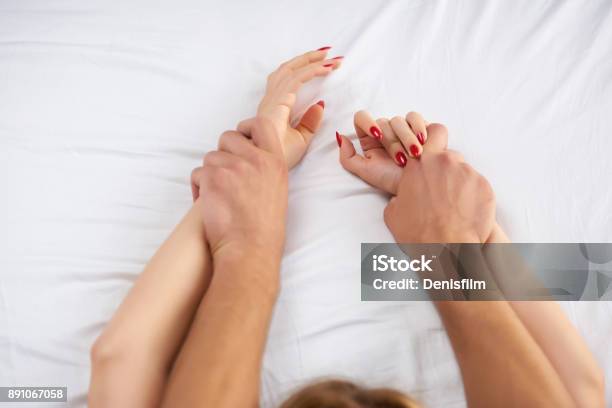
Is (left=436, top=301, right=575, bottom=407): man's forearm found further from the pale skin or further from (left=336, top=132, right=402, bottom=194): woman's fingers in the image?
(left=336, top=132, right=402, bottom=194): woman's fingers

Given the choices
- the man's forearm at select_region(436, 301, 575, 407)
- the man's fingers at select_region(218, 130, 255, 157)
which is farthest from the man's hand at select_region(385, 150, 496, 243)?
the man's fingers at select_region(218, 130, 255, 157)

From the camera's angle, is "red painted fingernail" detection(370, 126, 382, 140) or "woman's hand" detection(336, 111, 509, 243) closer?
"woman's hand" detection(336, 111, 509, 243)

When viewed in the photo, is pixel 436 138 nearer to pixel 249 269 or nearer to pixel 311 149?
pixel 311 149

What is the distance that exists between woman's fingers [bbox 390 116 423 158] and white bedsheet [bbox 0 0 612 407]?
79mm

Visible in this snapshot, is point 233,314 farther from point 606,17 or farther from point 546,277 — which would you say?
point 606,17

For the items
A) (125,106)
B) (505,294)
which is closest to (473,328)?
(505,294)

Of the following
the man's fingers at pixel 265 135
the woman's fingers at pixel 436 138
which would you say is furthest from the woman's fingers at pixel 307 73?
the woman's fingers at pixel 436 138

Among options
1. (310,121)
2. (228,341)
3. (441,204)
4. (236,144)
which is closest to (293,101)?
(310,121)

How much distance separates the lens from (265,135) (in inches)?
33.8

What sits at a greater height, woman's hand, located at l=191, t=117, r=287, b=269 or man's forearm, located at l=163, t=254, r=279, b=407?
woman's hand, located at l=191, t=117, r=287, b=269

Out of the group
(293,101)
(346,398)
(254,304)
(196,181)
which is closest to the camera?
(346,398)

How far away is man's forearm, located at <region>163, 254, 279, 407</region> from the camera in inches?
25.3

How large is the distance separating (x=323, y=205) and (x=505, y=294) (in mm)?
273

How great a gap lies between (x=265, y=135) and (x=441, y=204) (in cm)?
27
